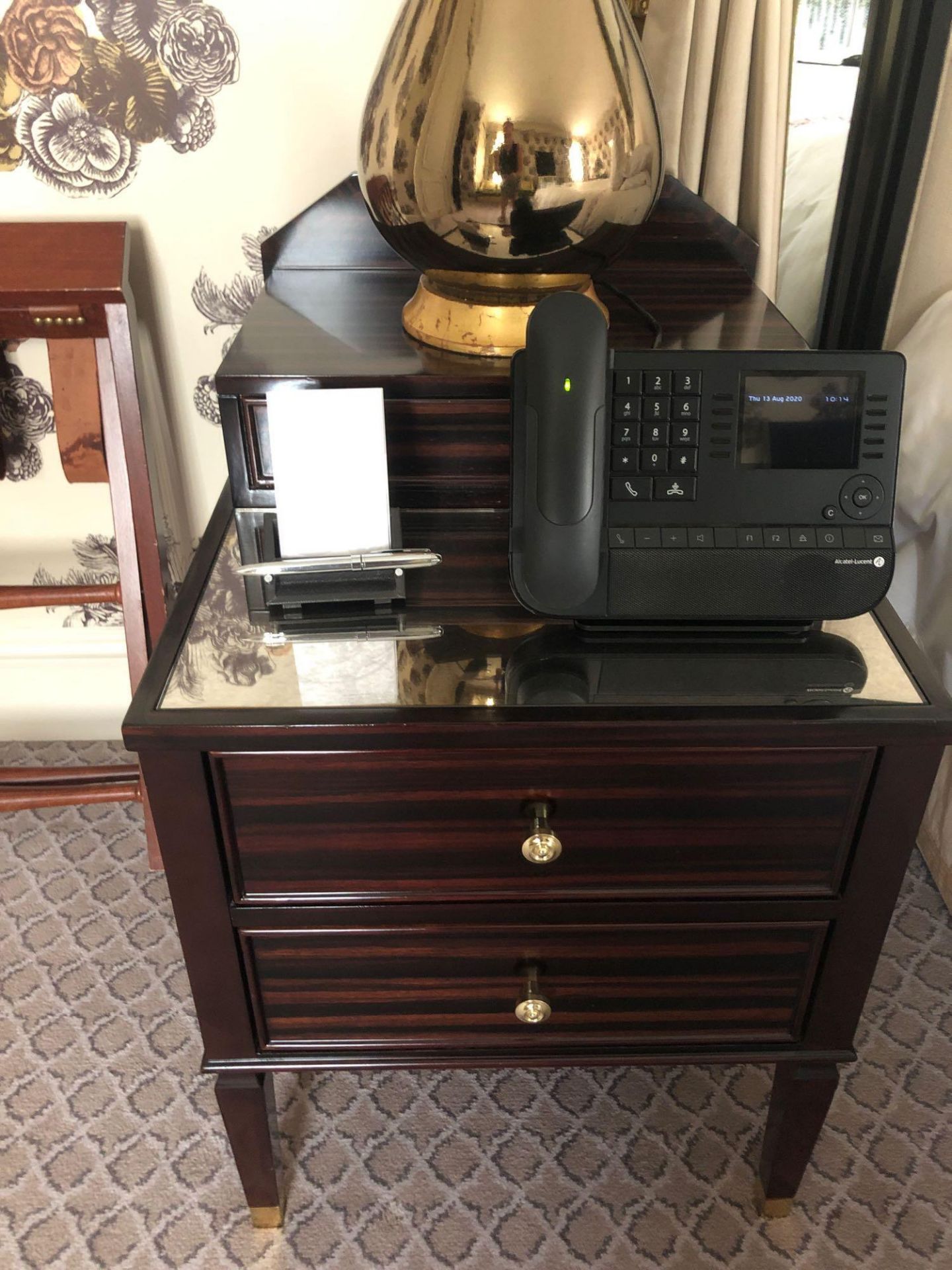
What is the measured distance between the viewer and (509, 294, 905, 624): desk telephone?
2.11ft

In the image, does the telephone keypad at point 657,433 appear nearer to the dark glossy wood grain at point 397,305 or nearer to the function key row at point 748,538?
the function key row at point 748,538

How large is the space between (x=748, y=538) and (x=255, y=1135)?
0.65 m

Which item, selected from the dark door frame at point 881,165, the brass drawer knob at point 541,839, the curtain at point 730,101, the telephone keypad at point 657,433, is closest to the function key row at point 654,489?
the telephone keypad at point 657,433

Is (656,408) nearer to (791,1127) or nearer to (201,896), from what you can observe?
(201,896)

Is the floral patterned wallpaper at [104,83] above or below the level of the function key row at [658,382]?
above

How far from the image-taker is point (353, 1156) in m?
0.99

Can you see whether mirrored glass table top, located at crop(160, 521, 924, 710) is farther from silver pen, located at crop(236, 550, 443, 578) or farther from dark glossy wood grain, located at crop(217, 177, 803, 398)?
dark glossy wood grain, located at crop(217, 177, 803, 398)

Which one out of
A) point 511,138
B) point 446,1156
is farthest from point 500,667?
point 446,1156

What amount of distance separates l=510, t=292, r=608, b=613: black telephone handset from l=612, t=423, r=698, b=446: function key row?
A: 0.01 meters

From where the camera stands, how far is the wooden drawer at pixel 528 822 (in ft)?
2.15

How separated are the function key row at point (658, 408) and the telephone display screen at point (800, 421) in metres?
0.03

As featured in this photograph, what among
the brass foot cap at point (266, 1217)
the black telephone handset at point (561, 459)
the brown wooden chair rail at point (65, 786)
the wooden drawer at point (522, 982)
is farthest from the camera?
the brown wooden chair rail at point (65, 786)

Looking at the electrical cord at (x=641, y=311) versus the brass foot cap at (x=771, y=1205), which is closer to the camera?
the electrical cord at (x=641, y=311)

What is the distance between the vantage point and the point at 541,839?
667 mm
